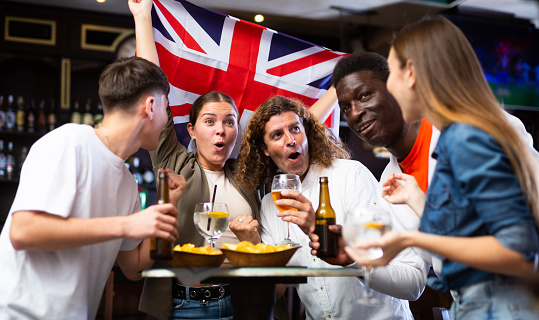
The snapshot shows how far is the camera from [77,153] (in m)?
1.55

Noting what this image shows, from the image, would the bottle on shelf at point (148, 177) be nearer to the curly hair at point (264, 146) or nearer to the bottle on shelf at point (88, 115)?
the bottle on shelf at point (88, 115)

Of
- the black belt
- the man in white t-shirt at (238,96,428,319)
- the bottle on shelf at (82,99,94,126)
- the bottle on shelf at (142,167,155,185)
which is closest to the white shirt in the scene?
the man in white t-shirt at (238,96,428,319)

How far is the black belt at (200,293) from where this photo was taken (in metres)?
1.97

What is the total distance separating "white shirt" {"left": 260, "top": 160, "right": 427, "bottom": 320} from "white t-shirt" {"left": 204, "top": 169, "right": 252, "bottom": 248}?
101mm

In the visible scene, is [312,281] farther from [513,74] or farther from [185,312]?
[513,74]

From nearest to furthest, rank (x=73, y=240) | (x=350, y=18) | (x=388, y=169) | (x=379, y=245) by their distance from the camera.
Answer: (x=379, y=245) < (x=73, y=240) < (x=388, y=169) < (x=350, y=18)

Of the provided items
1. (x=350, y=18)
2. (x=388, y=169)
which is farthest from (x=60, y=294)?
(x=350, y=18)

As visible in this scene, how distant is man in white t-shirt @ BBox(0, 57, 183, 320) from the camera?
54.8 inches

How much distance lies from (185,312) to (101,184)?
2.21 feet

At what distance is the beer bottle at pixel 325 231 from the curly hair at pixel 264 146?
70 centimetres

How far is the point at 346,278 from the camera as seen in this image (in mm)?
1979

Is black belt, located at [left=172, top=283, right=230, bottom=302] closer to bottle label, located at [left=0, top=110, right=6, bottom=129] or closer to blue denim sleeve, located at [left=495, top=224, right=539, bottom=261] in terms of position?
blue denim sleeve, located at [left=495, top=224, right=539, bottom=261]

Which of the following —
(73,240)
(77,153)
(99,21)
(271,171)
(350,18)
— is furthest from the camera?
(350,18)

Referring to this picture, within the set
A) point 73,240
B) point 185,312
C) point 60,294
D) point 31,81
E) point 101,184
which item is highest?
point 31,81
